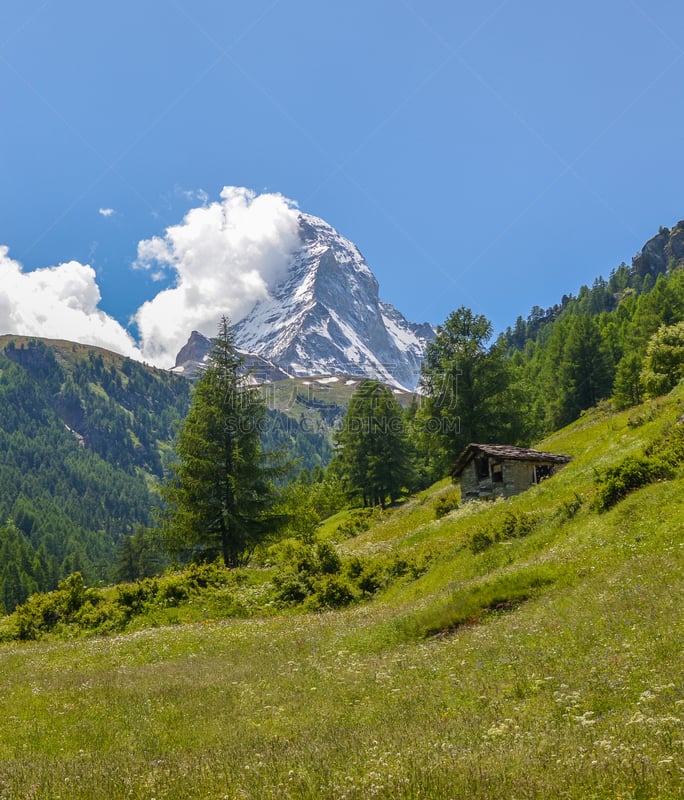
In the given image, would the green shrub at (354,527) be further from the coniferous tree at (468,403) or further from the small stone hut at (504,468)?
the small stone hut at (504,468)

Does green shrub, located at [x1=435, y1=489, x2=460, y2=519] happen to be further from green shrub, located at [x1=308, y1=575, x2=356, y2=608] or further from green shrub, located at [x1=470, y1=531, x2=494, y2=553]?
green shrub, located at [x1=308, y1=575, x2=356, y2=608]

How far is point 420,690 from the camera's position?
9.66 meters

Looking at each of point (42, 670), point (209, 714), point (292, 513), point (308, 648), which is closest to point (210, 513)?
point (292, 513)

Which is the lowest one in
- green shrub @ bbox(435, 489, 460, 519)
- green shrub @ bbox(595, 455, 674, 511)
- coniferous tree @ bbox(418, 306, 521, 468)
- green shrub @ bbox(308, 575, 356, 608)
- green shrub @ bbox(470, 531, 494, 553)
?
green shrub @ bbox(308, 575, 356, 608)

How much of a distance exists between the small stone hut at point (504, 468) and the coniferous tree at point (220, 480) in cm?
1357

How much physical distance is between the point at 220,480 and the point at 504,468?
57.6 ft

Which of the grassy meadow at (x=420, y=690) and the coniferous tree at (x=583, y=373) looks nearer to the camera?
the grassy meadow at (x=420, y=690)

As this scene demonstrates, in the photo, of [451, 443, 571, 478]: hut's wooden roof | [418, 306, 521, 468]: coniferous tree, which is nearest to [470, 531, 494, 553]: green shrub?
[451, 443, 571, 478]: hut's wooden roof

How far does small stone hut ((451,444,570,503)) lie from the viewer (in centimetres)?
3562

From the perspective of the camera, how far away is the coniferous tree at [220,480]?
3259 centimetres

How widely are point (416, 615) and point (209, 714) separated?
21.6 ft

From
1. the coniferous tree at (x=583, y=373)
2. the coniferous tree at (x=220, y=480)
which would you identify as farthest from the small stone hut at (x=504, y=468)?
the coniferous tree at (x=583, y=373)

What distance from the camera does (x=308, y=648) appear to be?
15.0m

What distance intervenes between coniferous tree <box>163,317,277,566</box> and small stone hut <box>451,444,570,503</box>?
13.6 m
